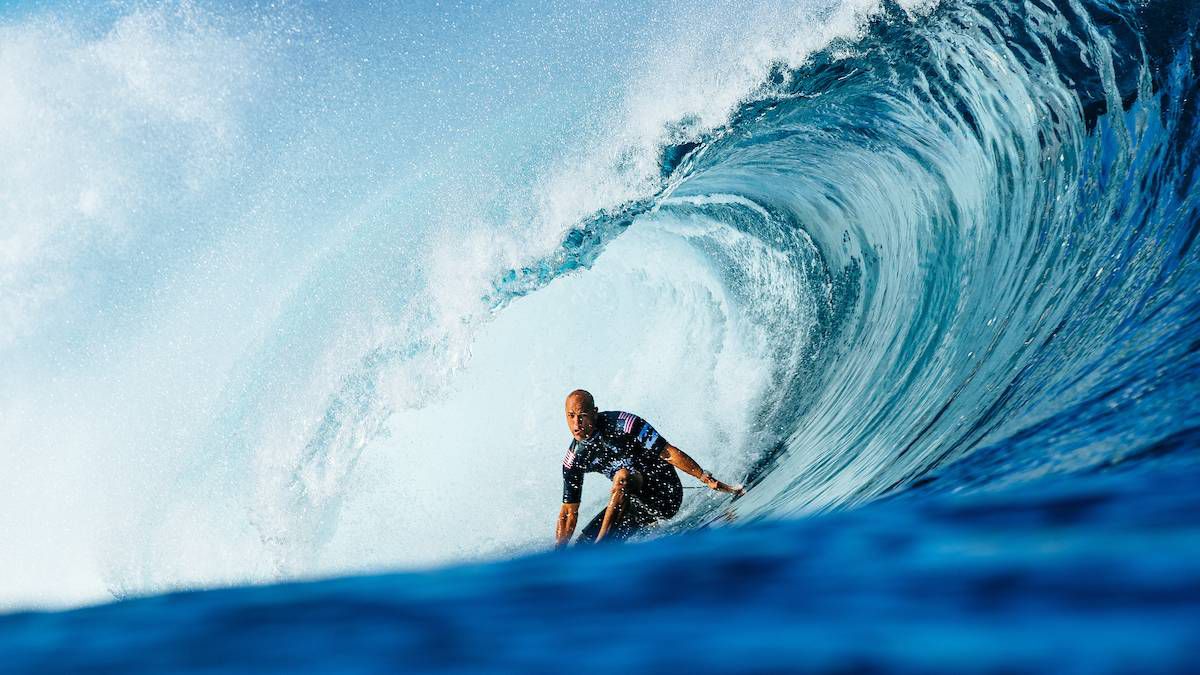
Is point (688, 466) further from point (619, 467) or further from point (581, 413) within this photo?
point (581, 413)

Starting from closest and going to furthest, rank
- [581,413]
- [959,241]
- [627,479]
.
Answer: [581,413] → [627,479] → [959,241]

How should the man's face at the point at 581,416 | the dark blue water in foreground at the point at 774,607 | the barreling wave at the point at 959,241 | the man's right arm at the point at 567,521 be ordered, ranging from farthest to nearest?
the man's right arm at the point at 567,521 → the man's face at the point at 581,416 → the barreling wave at the point at 959,241 → the dark blue water in foreground at the point at 774,607

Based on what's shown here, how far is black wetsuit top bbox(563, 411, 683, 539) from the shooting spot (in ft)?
18.2

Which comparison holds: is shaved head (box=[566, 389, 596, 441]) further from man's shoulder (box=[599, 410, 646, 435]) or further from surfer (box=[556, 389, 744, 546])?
man's shoulder (box=[599, 410, 646, 435])

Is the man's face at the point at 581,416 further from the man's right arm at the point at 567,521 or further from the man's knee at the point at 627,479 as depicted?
the man's right arm at the point at 567,521

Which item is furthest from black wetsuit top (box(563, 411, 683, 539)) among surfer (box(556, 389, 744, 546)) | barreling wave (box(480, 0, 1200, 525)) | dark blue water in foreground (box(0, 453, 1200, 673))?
dark blue water in foreground (box(0, 453, 1200, 673))

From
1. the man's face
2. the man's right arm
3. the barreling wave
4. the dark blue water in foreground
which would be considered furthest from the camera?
the man's right arm

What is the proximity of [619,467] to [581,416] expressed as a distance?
45cm

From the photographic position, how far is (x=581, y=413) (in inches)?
211

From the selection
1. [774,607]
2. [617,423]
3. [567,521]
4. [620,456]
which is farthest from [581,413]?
[774,607]

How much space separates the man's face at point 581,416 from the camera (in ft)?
17.6

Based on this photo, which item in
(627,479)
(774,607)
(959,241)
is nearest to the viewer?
(774,607)

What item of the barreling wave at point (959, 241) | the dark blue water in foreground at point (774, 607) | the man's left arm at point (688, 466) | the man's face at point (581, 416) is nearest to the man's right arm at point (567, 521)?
the man's face at point (581, 416)

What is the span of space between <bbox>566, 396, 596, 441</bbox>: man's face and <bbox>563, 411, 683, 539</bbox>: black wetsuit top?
0.23ft
